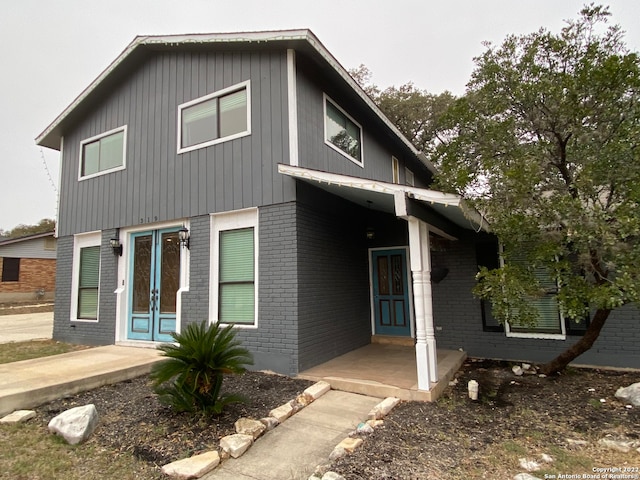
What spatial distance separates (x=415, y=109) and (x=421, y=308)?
654 inches

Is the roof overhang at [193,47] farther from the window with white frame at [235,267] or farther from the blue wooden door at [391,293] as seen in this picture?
A: the blue wooden door at [391,293]

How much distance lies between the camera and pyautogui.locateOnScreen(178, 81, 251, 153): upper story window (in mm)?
6133

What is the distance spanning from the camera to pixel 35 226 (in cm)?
3841

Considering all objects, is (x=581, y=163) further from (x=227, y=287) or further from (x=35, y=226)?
(x=35, y=226)

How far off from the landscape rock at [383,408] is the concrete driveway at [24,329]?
8970 millimetres

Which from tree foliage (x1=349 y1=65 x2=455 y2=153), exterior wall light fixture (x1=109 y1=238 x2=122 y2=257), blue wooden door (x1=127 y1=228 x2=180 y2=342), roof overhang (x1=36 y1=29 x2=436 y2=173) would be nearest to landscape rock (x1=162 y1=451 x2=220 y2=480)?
blue wooden door (x1=127 y1=228 x2=180 y2=342)

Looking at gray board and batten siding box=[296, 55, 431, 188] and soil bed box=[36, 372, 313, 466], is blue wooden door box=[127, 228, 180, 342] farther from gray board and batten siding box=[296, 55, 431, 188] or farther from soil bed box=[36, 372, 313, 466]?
gray board and batten siding box=[296, 55, 431, 188]

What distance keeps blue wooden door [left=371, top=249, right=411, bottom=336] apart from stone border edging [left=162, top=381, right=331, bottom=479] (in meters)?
3.74

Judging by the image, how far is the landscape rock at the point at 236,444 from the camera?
117 inches

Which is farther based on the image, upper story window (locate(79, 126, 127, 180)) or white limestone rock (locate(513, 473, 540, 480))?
upper story window (locate(79, 126, 127, 180))

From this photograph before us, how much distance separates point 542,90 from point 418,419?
4.48 meters

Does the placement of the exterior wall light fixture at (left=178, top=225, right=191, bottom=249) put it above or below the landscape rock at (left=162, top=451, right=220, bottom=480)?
above

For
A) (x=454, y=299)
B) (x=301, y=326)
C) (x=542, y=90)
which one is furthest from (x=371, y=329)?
(x=542, y=90)

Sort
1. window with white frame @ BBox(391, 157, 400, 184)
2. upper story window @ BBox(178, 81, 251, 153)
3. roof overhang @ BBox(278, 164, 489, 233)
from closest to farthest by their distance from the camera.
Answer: roof overhang @ BBox(278, 164, 489, 233)
upper story window @ BBox(178, 81, 251, 153)
window with white frame @ BBox(391, 157, 400, 184)
